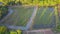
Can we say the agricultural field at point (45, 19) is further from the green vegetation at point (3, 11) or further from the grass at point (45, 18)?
the green vegetation at point (3, 11)

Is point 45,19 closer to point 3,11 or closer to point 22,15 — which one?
point 22,15

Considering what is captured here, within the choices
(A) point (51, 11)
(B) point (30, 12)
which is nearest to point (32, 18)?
(B) point (30, 12)

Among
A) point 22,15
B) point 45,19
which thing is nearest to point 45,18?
point 45,19

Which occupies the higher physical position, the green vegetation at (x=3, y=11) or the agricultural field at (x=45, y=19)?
the green vegetation at (x=3, y=11)

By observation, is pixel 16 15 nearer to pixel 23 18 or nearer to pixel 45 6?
pixel 23 18

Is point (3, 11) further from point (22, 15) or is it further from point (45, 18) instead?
point (45, 18)

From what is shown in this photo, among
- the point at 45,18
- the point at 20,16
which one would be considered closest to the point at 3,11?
the point at 20,16

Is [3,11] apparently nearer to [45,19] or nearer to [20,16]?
[20,16]

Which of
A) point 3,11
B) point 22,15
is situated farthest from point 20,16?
point 3,11

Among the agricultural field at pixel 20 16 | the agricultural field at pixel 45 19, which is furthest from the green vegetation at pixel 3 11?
the agricultural field at pixel 45 19
